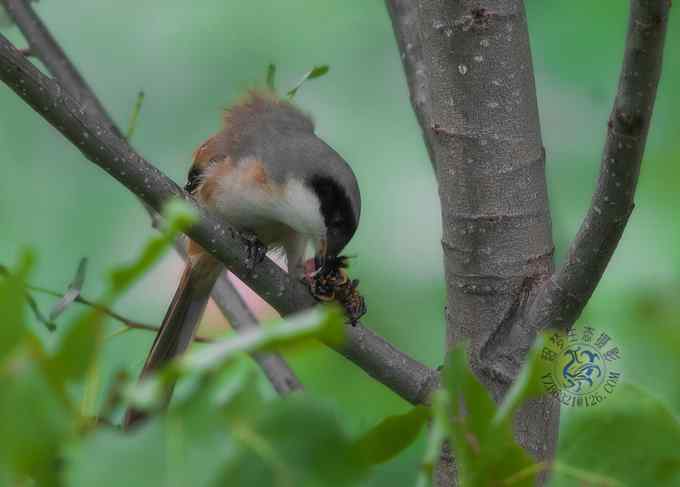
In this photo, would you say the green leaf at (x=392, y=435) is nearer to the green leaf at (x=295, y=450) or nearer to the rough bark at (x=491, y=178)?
the green leaf at (x=295, y=450)

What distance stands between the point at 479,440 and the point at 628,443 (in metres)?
0.06

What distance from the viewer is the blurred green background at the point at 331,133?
183 centimetres

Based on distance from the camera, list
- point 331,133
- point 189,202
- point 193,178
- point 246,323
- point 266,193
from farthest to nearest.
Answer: point 331,133 → point 193,178 → point 266,193 → point 246,323 → point 189,202

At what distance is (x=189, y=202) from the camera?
83 cm

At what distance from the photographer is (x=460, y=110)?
860 millimetres

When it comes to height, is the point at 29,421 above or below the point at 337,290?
below

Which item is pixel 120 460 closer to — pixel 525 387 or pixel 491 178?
pixel 525 387

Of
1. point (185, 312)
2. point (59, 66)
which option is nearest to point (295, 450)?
point (59, 66)

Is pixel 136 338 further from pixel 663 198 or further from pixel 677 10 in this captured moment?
pixel 677 10

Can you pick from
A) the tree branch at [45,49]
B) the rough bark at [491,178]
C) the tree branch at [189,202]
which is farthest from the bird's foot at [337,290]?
the tree branch at [45,49]

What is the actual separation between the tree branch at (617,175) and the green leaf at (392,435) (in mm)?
351

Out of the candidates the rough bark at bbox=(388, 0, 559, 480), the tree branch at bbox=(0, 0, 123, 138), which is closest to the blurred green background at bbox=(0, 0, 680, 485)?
the tree branch at bbox=(0, 0, 123, 138)

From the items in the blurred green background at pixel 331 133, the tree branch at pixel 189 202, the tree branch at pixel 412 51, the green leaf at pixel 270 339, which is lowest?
the green leaf at pixel 270 339

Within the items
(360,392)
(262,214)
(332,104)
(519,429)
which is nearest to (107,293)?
(519,429)
